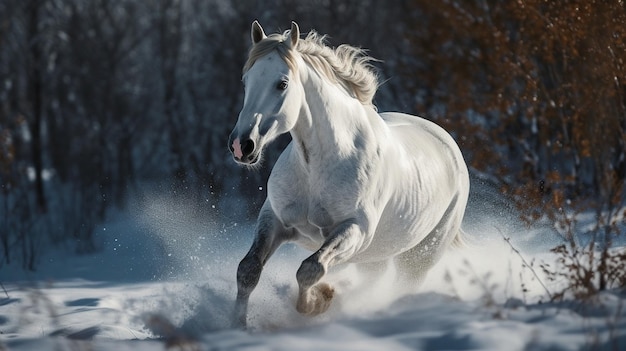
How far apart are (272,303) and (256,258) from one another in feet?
1.61

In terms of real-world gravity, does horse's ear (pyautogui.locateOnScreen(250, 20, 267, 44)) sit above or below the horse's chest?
above

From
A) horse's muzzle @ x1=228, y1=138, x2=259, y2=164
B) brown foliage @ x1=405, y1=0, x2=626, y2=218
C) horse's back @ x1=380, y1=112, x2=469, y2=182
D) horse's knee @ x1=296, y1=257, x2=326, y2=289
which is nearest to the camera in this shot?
horse's muzzle @ x1=228, y1=138, x2=259, y2=164

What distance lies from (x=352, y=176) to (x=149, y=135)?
1779cm

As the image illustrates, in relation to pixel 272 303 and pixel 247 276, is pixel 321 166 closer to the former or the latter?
pixel 247 276

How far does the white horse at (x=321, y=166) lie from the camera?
419 cm

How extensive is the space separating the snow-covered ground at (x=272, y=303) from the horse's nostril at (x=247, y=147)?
2.66ft

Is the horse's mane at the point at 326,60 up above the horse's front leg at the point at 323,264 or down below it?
above

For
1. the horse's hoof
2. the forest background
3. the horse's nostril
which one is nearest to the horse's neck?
the horse's nostril

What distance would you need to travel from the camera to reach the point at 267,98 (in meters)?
4.14

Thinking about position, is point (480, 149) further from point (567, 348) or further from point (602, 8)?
point (567, 348)

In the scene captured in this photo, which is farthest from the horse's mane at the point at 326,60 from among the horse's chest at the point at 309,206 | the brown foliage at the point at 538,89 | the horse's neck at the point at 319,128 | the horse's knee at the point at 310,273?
the brown foliage at the point at 538,89

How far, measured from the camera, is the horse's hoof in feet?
14.1

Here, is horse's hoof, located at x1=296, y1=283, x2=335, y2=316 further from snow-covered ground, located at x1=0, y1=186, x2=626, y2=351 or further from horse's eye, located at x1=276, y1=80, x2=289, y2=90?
horse's eye, located at x1=276, y1=80, x2=289, y2=90

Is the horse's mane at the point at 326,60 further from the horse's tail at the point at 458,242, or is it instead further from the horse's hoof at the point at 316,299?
the horse's tail at the point at 458,242
